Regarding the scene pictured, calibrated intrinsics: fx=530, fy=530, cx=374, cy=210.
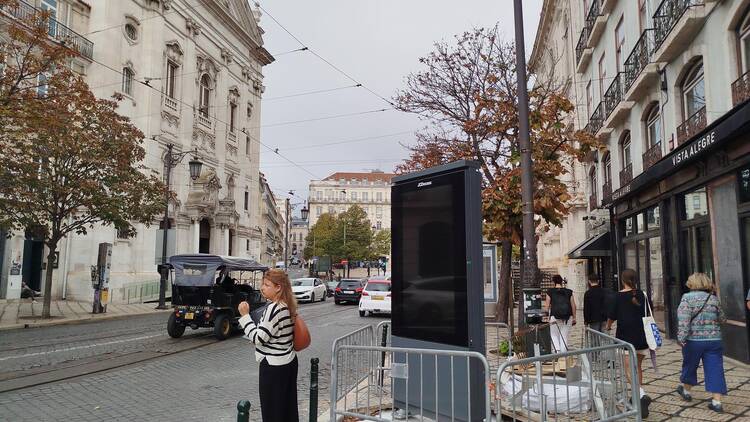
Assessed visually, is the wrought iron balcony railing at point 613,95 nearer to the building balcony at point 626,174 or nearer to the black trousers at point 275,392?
the building balcony at point 626,174

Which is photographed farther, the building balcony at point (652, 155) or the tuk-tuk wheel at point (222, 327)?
the building balcony at point (652, 155)

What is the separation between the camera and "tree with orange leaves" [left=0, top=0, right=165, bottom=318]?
14.6m

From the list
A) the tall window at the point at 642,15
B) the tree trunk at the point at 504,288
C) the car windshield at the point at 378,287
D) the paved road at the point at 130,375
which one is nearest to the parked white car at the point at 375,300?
the car windshield at the point at 378,287

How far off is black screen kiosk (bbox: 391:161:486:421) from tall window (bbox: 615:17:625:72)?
14.3m

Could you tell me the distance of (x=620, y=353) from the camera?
4938mm

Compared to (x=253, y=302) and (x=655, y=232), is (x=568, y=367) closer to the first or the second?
(x=655, y=232)

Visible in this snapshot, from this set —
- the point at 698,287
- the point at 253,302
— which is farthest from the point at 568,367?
the point at 253,302

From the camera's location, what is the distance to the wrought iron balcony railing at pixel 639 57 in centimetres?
1430

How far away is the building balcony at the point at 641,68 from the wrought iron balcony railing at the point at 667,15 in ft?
1.49

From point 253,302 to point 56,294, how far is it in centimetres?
1594

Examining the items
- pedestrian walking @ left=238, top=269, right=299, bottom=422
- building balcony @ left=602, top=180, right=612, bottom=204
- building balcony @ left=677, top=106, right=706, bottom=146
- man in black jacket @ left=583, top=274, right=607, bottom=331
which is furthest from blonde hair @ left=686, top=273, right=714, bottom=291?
building balcony @ left=602, top=180, right=612, bottom=204

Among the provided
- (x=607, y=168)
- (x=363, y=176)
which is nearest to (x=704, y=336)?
(x=607, y=168)

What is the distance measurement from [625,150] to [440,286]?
48.4 ft

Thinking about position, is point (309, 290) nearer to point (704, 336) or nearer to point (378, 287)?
point (378, 287)
